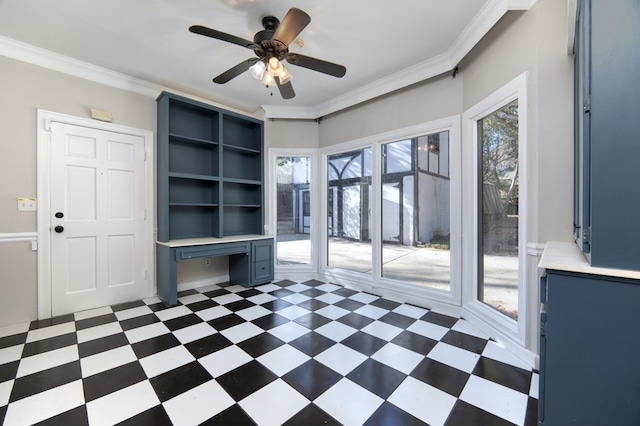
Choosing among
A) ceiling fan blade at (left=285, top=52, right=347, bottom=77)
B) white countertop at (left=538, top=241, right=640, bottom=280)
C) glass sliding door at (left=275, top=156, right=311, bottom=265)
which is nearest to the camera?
white countertop at (left=538, top=241, right=640, bottom=280)

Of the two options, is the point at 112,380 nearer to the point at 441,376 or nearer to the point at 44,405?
the point at 44,405

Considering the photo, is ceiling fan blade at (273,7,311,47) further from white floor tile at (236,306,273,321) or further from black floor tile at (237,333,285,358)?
white floor tile at (236,306,273,321)

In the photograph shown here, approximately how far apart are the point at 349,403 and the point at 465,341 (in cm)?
130

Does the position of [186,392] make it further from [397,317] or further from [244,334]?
[397,317]

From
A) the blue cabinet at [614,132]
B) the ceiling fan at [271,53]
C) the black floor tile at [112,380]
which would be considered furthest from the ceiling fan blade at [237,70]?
the black floor tile at [112,380]

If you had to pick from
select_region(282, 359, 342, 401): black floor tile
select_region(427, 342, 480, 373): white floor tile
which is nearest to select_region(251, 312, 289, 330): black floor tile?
select_region(282, 359, 342, 401): black floor tile

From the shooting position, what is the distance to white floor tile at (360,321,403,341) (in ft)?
7.70

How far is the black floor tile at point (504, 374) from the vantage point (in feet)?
5.53

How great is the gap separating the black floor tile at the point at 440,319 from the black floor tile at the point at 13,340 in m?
3.69

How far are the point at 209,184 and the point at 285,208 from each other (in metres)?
1.22

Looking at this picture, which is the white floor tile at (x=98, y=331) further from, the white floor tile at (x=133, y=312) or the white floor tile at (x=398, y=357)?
the white floor tile at (x=398, y=357)

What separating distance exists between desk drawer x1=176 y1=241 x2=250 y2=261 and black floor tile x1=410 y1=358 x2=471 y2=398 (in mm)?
2595

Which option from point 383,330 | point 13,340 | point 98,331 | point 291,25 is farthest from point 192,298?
point 291,25

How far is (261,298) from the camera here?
3291mm
